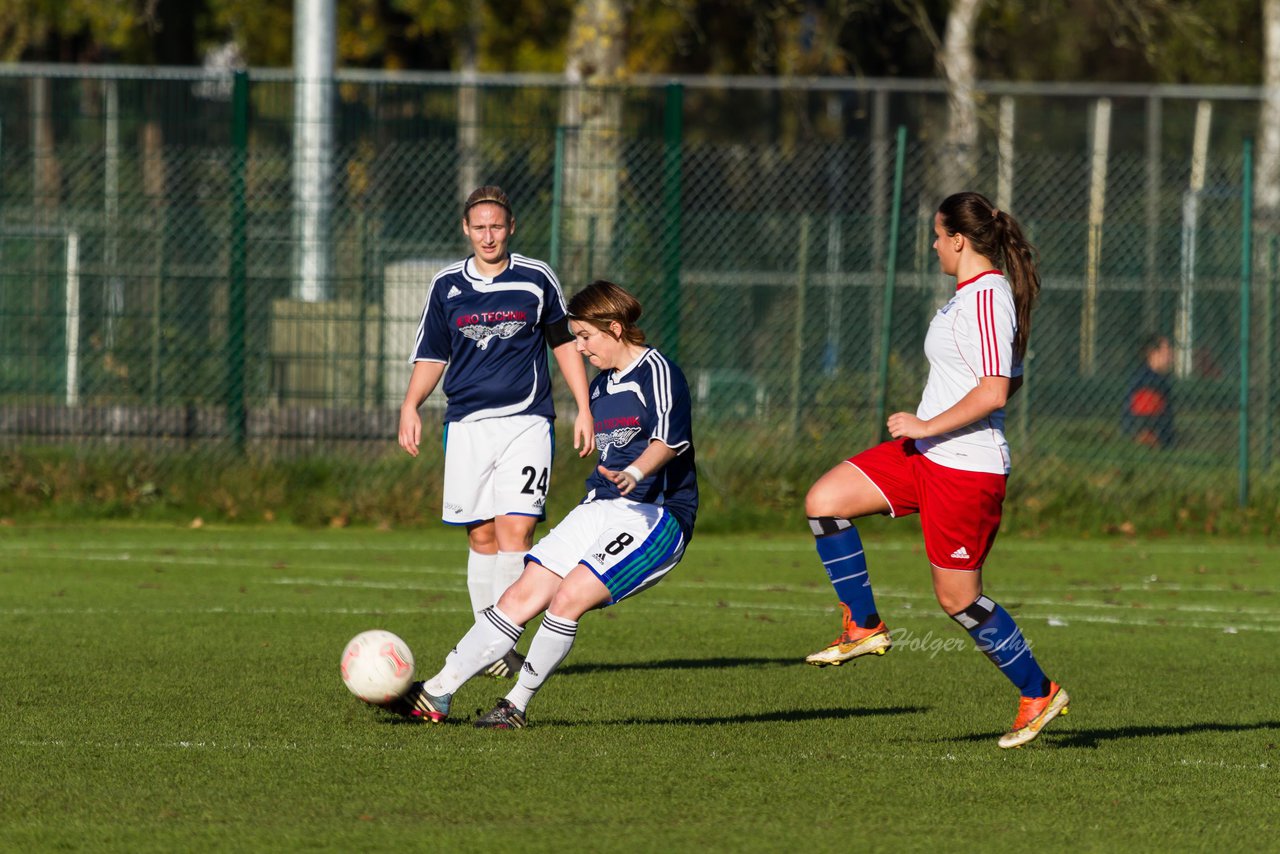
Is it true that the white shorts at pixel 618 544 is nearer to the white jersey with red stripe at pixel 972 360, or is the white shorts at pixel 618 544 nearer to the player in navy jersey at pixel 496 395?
the white jersey with red stripe at pixel 972 360

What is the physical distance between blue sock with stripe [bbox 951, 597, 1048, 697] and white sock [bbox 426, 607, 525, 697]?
5.26ft

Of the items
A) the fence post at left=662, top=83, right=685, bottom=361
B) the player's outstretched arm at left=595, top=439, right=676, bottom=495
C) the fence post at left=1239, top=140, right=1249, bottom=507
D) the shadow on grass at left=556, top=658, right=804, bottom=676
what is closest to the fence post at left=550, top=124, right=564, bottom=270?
the fence post at left=662, top=83, right=685, bottom=361

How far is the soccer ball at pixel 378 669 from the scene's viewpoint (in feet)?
21.1

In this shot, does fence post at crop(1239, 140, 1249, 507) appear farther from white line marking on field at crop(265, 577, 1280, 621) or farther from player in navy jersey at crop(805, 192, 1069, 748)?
player in navy jersey at crop(805, 192, 1069, 748)

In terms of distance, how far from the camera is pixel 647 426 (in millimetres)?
6461

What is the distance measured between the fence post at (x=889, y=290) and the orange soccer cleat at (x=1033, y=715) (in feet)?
25.3

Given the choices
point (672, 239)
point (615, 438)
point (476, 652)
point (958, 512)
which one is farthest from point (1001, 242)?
point (672, 239)

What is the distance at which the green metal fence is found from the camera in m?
14.0

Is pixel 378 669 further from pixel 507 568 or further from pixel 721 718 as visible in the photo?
pixel 507 568

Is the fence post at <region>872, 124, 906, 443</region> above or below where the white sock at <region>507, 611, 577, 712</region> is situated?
above

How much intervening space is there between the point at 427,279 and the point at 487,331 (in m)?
6.35

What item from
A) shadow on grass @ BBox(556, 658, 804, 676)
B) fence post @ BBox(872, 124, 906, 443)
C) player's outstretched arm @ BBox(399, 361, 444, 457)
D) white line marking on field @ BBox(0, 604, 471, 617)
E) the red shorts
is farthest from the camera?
fence post @ BBox(872, 124, 906, 443)

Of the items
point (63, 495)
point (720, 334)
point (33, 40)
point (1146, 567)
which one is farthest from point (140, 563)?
point (33, 40)

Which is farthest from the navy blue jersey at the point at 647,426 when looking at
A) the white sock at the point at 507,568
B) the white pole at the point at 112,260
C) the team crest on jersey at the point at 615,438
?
the white pole at the point at 112,260
